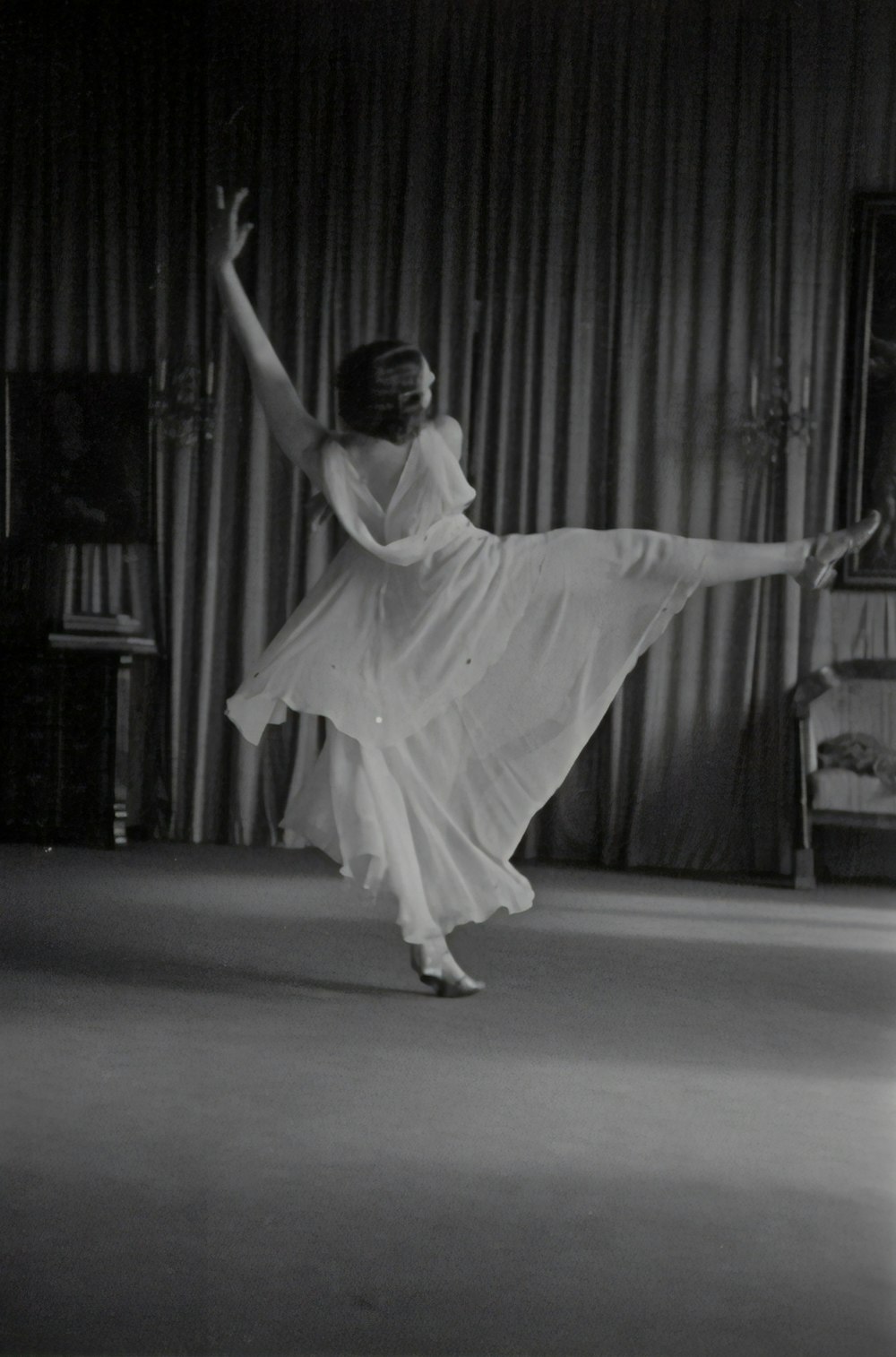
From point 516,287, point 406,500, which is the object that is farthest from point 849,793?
point 406,500

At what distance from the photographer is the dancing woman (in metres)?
2.70

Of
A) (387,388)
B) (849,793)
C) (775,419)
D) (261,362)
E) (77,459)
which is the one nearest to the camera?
(261,362)

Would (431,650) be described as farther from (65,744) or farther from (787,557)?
(65,744)

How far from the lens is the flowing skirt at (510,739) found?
273 centimetres

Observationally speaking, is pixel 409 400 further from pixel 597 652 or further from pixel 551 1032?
pixel 551 1032

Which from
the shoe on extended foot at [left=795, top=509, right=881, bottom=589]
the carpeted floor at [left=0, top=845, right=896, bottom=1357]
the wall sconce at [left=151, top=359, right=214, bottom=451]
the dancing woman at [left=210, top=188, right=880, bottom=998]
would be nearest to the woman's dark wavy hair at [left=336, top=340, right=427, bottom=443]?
the dancing woman at [left=210, top=188, right=880, bottom=998]

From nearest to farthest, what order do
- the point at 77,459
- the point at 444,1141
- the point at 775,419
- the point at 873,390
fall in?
the point at 444,1141
the point at 873,390
the point at 775,419
the point at 77,459

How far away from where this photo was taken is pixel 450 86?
4.74m

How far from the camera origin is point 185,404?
17.9 ft

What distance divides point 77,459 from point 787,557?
3.31 m

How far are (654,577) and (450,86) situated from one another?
2.71 meters

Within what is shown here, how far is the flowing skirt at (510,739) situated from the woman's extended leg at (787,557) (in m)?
0.04

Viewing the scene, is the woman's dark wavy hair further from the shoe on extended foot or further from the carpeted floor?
the carpeted floor

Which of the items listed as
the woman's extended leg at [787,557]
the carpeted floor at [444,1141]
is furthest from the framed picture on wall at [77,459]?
the woman's extended leg at [787,557]
